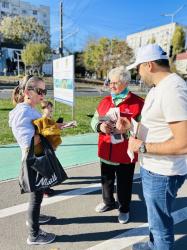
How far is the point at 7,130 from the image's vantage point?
810 centimetres

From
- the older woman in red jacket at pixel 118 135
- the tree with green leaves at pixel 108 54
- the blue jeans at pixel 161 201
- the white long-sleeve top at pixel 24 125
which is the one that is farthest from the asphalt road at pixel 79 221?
the tree with green leaves at pixel 108 54

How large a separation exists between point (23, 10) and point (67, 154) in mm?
102176

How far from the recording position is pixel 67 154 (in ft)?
19.7

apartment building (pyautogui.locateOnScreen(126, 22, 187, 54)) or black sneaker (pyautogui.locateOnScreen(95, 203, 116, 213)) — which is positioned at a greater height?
apartment building (pyautogui.locateOnScreen(126, 22, 187, 54))

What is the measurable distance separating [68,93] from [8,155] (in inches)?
116

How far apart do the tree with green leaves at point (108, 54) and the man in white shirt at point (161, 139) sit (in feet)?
158

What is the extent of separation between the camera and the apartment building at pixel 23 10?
296 feet

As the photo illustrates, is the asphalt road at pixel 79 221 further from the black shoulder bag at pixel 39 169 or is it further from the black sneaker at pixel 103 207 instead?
the black shoulder bag at pixel 39 169

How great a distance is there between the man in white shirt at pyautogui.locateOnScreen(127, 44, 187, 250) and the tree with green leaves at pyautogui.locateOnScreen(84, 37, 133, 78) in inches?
1901

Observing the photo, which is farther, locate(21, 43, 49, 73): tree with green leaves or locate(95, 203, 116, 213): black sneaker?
locate(21, 43, 49, 73): tree with green leaves

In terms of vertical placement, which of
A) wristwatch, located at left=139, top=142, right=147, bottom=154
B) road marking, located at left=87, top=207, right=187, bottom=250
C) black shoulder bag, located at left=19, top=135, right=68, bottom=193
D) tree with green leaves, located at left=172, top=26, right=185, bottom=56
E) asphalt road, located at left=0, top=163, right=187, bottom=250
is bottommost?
road marking, located at left=87, top=207, right=187, bottom=250

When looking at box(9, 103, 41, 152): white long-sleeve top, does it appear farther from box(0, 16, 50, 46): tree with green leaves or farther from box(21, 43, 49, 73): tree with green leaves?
box(0, 16, 50, 46): tree with green leaves

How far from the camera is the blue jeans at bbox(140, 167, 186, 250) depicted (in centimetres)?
218

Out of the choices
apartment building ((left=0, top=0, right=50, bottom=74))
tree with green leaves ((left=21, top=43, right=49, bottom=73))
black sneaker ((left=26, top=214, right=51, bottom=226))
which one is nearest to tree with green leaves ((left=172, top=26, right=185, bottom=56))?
tree with green leaves ((left=21, top=43, right=49, bottom=73))
